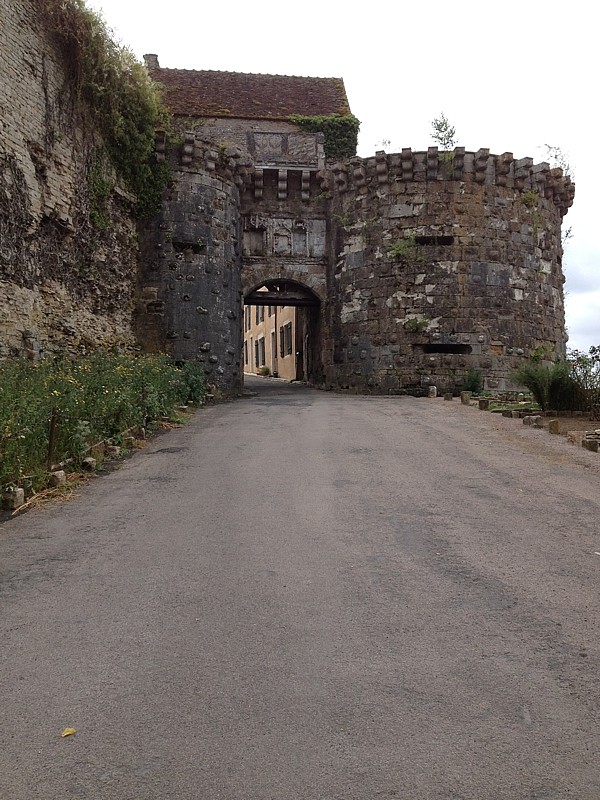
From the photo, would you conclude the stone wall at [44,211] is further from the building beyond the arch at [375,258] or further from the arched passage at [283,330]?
A: the arched passage at [283,330]

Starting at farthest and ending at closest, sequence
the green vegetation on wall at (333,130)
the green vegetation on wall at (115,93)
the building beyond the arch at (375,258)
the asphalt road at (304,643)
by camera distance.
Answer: the green vegetation on wall at (333,130), the building beyond the arch at (375,258), the green vegetation on wall at (115,93), the asphalt road at (304,643)

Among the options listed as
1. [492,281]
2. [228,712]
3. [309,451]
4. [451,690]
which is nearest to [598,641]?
[451,690]

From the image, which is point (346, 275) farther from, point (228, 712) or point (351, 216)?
point (228, 712)

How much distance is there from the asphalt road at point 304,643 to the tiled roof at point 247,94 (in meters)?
18.9

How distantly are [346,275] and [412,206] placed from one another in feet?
8.51

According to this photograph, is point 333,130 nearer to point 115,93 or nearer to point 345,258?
point 345,258

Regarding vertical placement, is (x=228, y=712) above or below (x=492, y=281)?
below

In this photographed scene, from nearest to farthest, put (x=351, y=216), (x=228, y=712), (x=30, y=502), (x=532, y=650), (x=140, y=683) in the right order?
(x=228, y=712), (x=140, y=683), (x=532, y=650), (x=30, y=502), (x=351, y=216)

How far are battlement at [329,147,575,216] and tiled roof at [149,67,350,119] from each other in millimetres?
4532

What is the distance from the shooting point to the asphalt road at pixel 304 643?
7.98 feet

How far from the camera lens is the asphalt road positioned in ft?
7.98

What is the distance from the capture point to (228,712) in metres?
2.77

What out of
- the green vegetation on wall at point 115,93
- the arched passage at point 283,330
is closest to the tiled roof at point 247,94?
the green vegetation on wall at point 115,93

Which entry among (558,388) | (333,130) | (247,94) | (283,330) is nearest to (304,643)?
(558,388)
